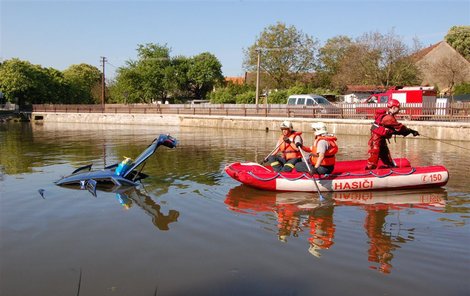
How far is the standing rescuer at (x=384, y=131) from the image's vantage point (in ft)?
34.1

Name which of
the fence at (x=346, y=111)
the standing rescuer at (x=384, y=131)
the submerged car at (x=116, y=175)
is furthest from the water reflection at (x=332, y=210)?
the fence at (x=346, y=111)

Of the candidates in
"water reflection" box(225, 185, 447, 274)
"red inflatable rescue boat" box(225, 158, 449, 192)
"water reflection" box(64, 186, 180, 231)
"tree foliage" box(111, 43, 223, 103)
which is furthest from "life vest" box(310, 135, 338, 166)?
"tree foliage" box(111, 43, 223, 103)

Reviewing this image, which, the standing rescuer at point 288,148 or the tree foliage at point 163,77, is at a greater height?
the tree foliage at point 163,77

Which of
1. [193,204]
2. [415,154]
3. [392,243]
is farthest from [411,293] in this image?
[415,154]

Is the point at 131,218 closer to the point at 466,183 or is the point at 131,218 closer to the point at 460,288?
the point at 460,288

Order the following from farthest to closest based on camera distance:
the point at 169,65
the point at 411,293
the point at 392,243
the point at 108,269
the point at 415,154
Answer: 1. the point at 169,65
2. the point at 415,154
3. the point at 392,243
4. the point at 108,269
5. the point at 411,293

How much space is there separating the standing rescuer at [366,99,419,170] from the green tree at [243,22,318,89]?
154ft

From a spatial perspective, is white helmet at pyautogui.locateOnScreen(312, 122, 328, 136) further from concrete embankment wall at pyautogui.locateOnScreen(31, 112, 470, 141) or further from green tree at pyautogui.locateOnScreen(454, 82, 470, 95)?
green tree at pyautogui.locateOnScreen(454, 82, 470, 95)

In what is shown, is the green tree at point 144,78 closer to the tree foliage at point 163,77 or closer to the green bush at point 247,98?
the tree foliage at point 163,77

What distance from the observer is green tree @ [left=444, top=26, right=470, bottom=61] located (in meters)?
58.6

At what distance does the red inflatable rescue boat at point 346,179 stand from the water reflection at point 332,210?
0.17m

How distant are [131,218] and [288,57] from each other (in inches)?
2011

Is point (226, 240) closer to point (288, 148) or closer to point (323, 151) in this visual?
point (323, 151)

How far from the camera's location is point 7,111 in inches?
2121
